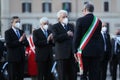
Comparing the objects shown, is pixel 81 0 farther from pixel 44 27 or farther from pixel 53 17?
pixel 44 27

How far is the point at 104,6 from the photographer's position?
92.8 metres

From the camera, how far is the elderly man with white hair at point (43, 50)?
54.2 feet

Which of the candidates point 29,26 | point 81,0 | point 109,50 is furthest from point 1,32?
point 109,50

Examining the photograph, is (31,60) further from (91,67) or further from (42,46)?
(91,67)

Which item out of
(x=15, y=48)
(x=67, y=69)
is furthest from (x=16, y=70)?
(x=67, y=69)

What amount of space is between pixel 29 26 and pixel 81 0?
9.26m

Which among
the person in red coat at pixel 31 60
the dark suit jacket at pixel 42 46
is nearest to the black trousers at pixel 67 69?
the dark suit jacket at pixel 42 46

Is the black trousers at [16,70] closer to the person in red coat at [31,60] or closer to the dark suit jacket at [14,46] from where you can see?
the dark suit jacket at [14,46]

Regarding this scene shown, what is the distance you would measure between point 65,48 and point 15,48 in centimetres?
192

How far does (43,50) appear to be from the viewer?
16.6m

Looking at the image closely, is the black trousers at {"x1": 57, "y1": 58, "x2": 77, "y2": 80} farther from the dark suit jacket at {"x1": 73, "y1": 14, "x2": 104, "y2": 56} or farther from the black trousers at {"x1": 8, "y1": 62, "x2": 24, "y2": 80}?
the dark suit jacket at {"x1": 73, "y1": 14, "x2": 104, "y2": 56}

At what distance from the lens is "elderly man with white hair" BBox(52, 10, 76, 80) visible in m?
15.0

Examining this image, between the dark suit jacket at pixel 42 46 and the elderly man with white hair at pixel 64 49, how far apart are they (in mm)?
1345

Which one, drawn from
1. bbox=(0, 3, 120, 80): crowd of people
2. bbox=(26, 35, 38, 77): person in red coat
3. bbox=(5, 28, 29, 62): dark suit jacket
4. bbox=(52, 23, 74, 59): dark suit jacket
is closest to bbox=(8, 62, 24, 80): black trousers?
bbox=(0, 3, 120, 80): crowd of people
